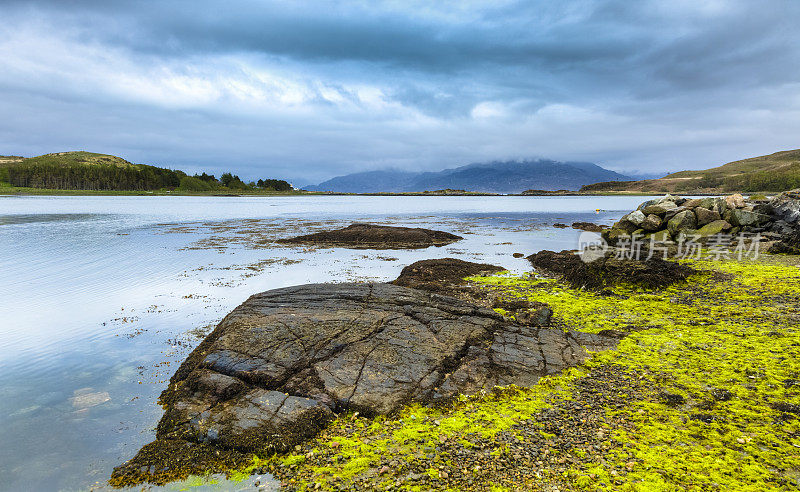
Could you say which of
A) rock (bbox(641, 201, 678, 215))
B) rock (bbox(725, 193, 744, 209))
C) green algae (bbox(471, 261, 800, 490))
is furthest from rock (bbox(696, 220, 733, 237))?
green algae (bbox(471, 261, 800, 490))

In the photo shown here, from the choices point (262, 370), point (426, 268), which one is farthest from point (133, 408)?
point (426, 268)

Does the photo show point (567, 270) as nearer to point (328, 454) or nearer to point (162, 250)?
point (328, 454)

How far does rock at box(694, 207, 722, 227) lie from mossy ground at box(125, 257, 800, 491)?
67.9 feet

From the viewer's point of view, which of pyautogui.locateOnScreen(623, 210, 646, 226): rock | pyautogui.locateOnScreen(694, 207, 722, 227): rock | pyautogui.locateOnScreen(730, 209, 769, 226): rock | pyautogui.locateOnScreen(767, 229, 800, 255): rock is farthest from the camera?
pyautogui.locateOnScreen(623, 210, 646, 226): rock

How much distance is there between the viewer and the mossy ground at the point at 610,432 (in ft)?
16.2

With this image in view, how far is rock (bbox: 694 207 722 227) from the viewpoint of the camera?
85.8 ft

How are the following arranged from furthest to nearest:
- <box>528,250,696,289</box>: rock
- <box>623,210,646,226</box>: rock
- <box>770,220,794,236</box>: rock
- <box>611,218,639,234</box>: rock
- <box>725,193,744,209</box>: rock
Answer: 1. <box>611,218,639,234</box>: rock
2. <box>623,210,646,226</box>: rock
3. <box>725,193,744,209</box>: rock
4. <box>770,220,794,236</box>: rock
5. <box>528,250,696,289</box>: rock

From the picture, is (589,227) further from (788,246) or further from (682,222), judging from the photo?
(788,246)

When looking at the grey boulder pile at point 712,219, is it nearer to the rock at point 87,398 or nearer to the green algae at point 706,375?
the green algae at point 706,375

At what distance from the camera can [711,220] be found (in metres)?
26.2

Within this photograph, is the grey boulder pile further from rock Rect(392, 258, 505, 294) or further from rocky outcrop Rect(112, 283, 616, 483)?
rocky outcrop Rect(112, 283, 616, 483)

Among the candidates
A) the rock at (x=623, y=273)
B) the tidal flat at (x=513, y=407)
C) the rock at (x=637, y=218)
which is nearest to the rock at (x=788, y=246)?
the tidal flat at (x=513, y=407)

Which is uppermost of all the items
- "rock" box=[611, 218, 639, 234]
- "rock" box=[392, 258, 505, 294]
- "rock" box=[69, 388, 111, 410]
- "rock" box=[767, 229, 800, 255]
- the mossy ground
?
"rock" box=[611, 218, 639, 234]

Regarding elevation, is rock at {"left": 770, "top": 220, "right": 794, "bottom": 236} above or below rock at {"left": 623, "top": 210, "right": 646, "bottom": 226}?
below
